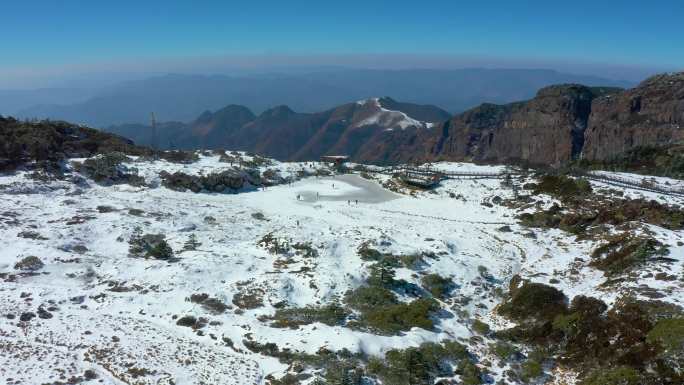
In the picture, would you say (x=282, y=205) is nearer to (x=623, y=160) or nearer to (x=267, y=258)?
(x=267, y=258)

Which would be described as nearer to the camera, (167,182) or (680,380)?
(680,380)

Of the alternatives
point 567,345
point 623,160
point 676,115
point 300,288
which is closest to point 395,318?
point 300,288

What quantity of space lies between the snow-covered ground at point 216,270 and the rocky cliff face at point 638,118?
90.0 meters

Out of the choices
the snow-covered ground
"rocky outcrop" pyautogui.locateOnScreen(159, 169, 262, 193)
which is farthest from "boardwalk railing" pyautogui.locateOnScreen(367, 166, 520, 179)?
"rocky outcrop" pyautogui.locateOnScreen(159, 169, 262, 193)

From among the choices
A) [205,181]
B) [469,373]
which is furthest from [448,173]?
[469,373]

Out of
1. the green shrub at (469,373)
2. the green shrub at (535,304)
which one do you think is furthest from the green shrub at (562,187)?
the green shrub at (469,373)

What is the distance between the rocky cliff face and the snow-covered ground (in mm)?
90014

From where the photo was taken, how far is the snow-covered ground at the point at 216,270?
1520cm

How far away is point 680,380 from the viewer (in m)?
12.8

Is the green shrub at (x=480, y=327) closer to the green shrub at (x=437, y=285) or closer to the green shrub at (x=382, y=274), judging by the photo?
the green shrub at (x=437, y=285)

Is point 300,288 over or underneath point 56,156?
underneath

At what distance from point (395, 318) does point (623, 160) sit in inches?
1847

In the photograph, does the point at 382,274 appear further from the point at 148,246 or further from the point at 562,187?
the point at 562,187

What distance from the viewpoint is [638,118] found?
120 m
